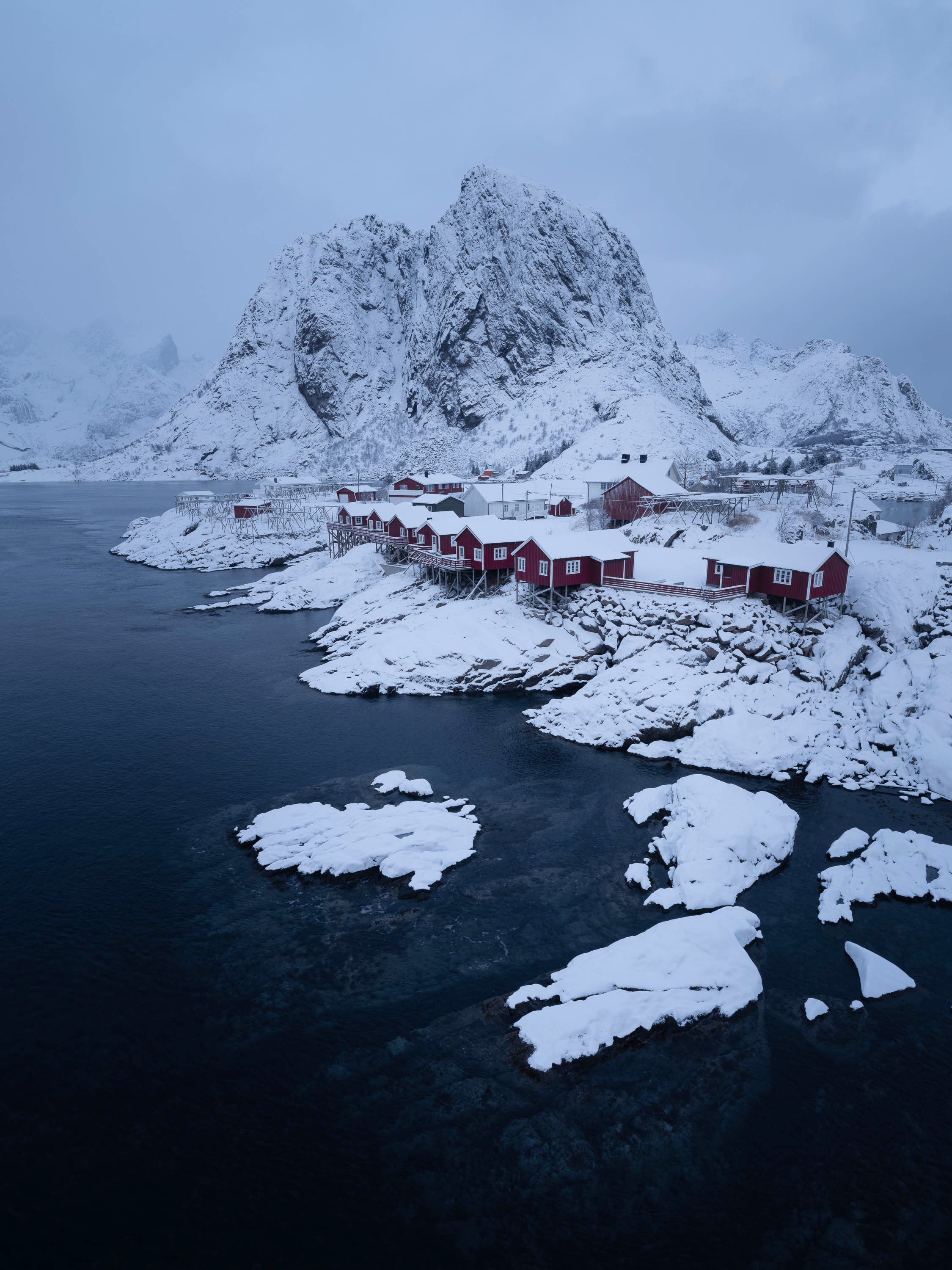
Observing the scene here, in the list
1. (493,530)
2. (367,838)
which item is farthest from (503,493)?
(367,838)

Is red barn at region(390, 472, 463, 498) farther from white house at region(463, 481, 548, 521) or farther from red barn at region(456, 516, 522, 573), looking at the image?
red barn at region(456, 516, 522, 573)

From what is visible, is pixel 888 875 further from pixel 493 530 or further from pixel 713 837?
pixel 493 530

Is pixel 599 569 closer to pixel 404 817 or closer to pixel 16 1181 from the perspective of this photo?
pixel 404 817

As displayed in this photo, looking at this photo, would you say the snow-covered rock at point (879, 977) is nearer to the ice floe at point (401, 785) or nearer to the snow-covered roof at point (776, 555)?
the ice floe at point (401, 785)

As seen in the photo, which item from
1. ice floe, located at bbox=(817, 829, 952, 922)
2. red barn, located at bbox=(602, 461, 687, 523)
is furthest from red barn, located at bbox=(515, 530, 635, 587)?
ice floe, located at bbox=(817, 829, 952, 922)

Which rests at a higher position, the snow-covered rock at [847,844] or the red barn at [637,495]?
the red barn at [637,495]

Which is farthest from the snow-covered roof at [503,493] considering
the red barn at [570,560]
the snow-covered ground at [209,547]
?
the red barn at [570,560]
